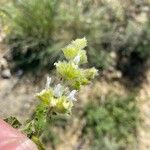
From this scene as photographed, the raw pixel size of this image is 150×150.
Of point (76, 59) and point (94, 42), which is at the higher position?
point (76, 59)

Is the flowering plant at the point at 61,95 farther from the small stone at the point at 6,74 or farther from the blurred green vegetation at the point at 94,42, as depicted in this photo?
the small stone at the point at 6,74

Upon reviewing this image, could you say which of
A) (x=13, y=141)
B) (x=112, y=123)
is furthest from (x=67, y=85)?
(x=112, y=123)

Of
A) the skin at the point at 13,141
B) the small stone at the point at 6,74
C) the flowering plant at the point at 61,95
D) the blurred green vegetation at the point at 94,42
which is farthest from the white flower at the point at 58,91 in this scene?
the small stone at the point at 6,74

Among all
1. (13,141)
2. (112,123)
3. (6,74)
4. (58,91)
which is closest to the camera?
(13,141)

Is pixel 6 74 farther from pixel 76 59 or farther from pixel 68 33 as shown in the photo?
pixel 76 59

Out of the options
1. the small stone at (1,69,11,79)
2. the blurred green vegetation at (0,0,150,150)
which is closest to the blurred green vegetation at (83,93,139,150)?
the blurred green vegetation at (0,0,150,150)

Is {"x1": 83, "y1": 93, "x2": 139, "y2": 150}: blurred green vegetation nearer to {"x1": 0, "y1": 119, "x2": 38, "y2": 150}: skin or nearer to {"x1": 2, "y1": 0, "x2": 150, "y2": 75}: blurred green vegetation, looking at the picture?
{"x1": 2, "y1": 0, "x2": 150, "y2": 75}: blurred green vegetation

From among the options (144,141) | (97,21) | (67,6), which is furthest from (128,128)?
(67,6)
